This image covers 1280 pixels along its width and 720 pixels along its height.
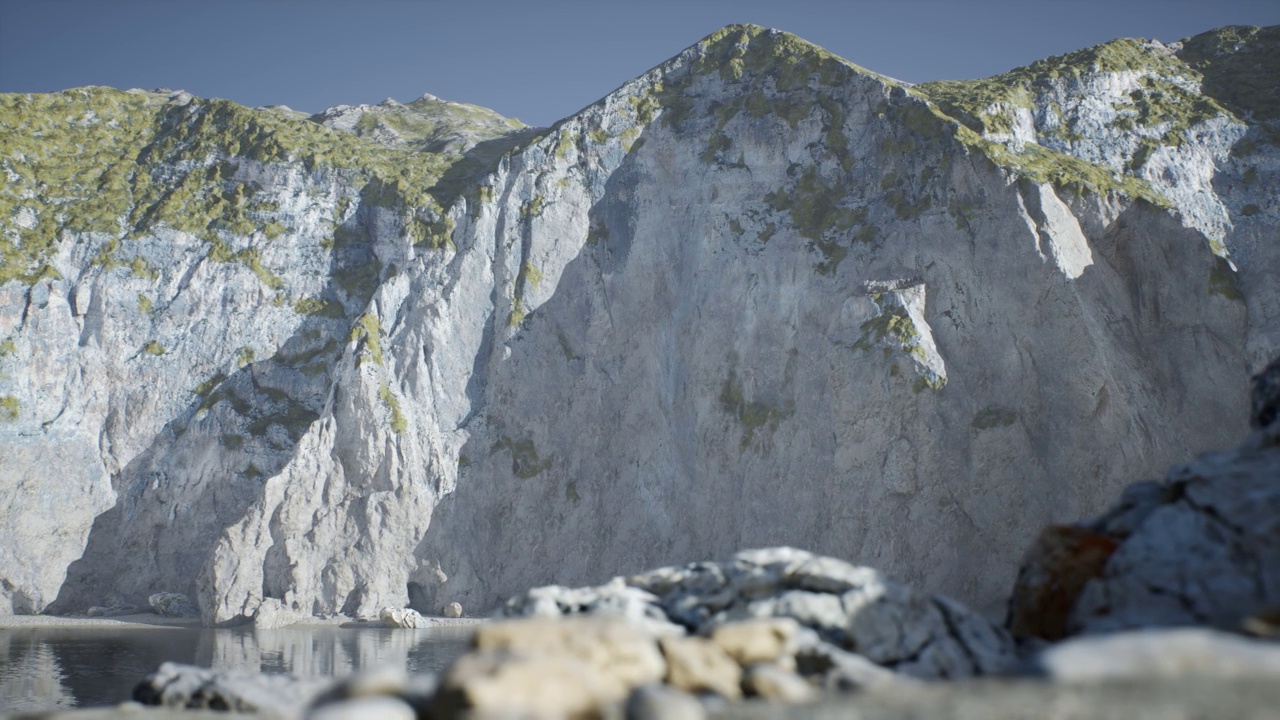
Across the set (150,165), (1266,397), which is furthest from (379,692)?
(150,165)

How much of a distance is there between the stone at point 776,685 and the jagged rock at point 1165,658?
2.62 m

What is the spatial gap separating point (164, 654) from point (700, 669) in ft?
92.3

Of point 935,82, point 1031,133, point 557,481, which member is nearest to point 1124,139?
point 1031,133

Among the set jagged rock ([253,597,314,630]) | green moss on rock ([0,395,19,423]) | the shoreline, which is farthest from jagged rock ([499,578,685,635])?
green moss on rock ([0,395,19,423])

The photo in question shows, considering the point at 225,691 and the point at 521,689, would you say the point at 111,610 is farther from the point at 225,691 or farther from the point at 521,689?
the point at 521,689

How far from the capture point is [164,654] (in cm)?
3167

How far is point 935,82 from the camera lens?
5738 centimetres

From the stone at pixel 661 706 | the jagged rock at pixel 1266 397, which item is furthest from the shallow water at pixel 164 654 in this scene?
the jagged rock at pixel 1266 397

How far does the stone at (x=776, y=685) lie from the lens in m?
10.2

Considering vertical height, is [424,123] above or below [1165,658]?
above

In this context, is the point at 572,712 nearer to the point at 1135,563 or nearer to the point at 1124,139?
the point at 1135,563

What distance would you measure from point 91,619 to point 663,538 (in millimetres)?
29764

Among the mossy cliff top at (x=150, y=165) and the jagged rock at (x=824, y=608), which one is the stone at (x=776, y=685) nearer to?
the jagged rock at (x=824, y=608)

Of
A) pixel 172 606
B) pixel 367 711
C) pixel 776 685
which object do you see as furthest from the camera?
pixel 172 606
